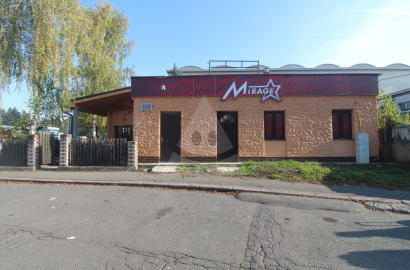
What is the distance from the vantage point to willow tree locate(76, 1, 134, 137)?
18484mm

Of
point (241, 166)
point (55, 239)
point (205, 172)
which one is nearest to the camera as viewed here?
point (55, 239)

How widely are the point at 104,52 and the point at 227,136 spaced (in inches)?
595

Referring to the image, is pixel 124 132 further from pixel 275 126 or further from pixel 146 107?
pixel 275 126

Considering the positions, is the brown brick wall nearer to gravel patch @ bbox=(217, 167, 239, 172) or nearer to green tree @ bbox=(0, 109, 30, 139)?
gravel patch @ bbox=(217, 167, 239, 172)

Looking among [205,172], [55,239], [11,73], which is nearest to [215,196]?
[205,172]

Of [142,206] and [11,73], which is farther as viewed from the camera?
[11,73]

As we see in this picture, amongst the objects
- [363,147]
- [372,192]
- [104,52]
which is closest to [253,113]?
[363,147]

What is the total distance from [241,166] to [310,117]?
4.32 metres

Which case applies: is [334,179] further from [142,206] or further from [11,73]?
[11,73]

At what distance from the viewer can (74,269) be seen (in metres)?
2.72

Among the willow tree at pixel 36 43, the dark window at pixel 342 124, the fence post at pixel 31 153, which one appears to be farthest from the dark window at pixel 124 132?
the dark window at pixel 342 124

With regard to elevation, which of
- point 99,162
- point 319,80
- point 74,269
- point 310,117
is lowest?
point 74,269

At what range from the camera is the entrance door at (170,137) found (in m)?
11.1

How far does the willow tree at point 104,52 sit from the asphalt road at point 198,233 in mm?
15166
